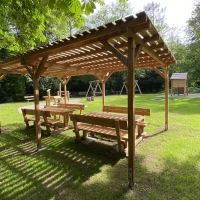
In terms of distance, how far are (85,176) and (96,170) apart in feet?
0.95

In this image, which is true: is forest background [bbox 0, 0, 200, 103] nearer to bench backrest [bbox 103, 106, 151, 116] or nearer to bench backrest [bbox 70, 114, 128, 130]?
bench backrest [bbox 103, 106, 151, 116]

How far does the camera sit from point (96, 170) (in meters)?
3.19

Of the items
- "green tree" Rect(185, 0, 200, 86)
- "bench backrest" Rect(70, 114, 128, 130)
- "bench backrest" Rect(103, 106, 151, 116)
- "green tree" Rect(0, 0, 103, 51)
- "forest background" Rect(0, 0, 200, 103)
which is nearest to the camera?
"green tree" Rect(0, 0, 103, 51)

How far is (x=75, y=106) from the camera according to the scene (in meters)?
7.45

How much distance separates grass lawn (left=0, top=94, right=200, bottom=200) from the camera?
253 cm

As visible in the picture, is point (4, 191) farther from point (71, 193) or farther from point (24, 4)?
point (24, 4)

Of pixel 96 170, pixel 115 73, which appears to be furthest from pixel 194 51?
pixel 96 170

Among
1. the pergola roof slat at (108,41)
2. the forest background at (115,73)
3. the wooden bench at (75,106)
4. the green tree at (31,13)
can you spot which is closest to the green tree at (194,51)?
the forest background at (115,73)

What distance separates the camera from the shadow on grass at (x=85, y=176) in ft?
8.23

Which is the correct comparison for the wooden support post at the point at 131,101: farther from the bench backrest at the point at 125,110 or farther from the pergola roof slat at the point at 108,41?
the bench backrest at the point at 125,110

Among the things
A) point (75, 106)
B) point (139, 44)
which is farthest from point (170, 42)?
point (139, 44)

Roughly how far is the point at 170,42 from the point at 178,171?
3377cm

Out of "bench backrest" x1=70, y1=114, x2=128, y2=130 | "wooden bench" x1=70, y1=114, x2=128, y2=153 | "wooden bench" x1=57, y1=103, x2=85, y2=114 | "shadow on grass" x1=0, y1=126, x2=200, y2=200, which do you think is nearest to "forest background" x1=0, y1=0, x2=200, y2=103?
"wooden bench" x1=57, y1=103, x2=85, y2=114

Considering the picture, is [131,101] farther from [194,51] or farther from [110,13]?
[110,13]
